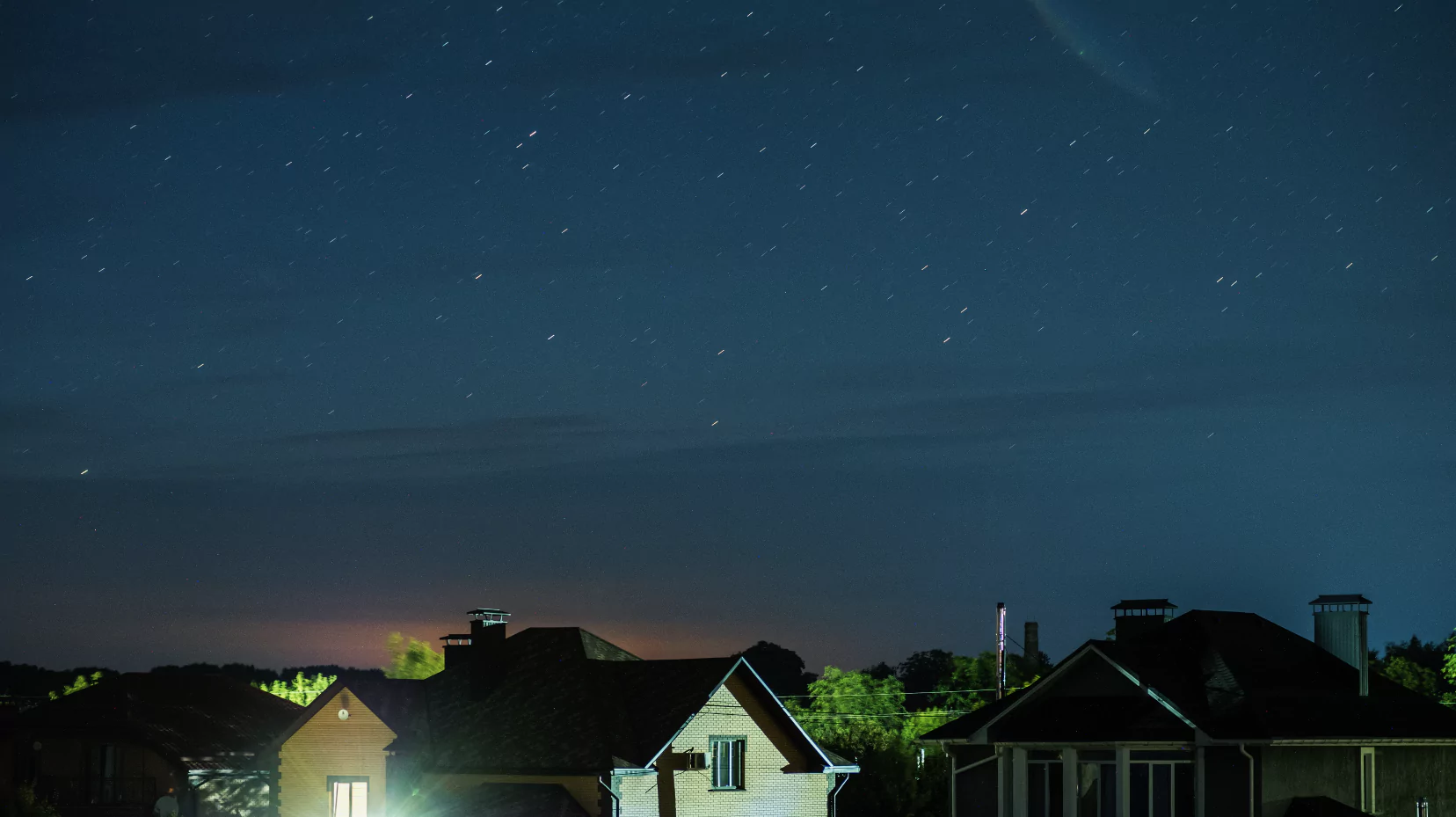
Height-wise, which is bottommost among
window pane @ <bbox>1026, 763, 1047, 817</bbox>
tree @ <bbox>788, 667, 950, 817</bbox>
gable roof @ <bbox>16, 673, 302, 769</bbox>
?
tree @ <bbox>788, 667, 950, 817</bbox>

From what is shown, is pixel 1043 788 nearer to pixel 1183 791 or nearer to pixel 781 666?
pixel 1183 791

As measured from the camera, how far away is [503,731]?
51188 mm

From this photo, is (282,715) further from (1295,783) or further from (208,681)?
(1295,783)

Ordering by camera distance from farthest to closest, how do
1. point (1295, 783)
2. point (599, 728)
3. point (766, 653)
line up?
point (766, 653) → point (599, 728) → point (1295, 783)

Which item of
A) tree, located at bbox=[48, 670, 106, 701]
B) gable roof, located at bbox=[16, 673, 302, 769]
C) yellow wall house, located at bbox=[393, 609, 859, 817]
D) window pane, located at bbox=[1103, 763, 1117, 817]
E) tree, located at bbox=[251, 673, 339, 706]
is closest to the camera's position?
window pane, located at bbox=[1103, 763, 1117, 817]

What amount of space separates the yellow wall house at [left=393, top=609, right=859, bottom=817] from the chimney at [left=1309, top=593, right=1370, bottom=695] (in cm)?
1456

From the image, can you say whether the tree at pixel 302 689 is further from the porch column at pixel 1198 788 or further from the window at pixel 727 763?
the porch column at pixel 1198 788

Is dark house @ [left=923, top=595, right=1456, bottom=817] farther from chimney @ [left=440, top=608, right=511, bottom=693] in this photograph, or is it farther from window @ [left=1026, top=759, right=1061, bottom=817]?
chimney @ [left=440, top=608, right=511, bottom=693]

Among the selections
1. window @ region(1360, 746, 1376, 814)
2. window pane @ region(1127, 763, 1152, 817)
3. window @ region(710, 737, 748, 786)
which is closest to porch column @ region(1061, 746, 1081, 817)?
window pane @ region(1127, 763, 1152, 817)

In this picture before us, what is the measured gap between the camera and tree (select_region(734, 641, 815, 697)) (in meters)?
168

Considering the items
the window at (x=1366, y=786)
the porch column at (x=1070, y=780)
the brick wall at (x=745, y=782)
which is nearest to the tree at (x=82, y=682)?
the brick wall at (x=745, y=782)

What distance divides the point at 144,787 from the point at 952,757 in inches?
1099

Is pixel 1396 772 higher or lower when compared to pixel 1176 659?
lower

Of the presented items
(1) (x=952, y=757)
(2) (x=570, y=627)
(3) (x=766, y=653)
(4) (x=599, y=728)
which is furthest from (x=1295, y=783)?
(3) (x=766, y=653)
